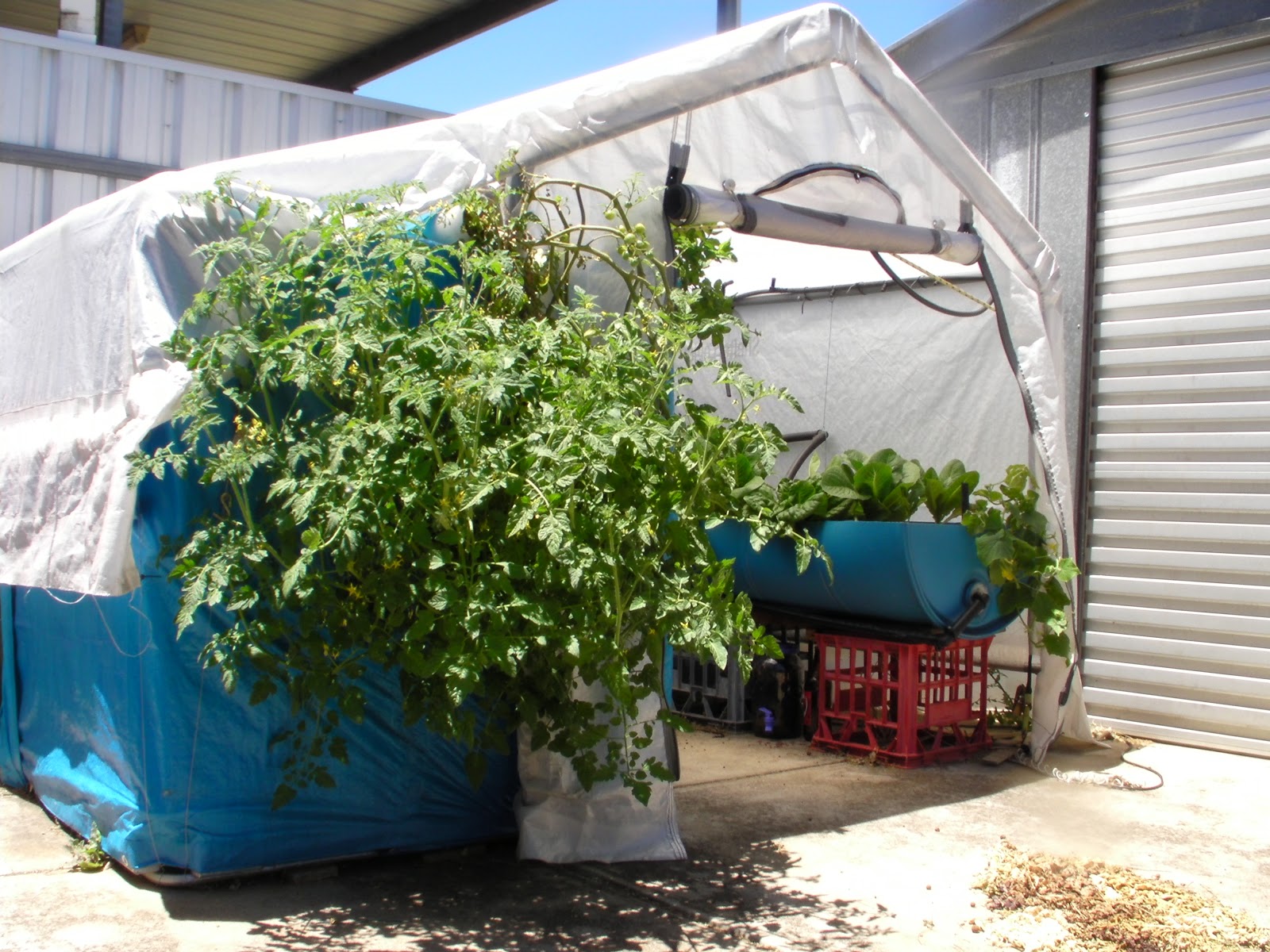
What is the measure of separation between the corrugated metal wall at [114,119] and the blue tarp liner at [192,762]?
3802 millimetres

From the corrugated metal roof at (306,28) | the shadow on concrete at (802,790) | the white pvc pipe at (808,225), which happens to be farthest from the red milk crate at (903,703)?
the corrugated metal roof at (306,28)

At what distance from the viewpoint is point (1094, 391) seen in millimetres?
6891

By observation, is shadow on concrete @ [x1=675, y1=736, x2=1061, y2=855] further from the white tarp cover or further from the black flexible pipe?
the black flexible pipe

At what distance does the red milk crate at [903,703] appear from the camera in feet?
20.1

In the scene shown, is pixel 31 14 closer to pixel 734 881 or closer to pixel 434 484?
pixel 434 484

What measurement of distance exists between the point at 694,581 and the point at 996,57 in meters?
4.95

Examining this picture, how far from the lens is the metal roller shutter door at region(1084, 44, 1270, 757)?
632cm

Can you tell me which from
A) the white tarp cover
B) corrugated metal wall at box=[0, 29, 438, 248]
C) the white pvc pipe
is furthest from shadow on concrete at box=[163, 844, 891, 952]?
corrugated metal wall at box=[0, 29, 438, 248]

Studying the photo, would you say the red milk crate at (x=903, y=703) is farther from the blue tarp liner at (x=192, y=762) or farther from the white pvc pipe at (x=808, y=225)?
the blue tarp liner at (x=192, y=762)

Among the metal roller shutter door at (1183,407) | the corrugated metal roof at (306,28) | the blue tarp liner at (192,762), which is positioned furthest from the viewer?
the corrugated metal roof at (306,28)

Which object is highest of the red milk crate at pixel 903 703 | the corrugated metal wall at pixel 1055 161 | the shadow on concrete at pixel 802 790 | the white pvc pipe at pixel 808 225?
the corrugated metal wall at pixel 1055 161

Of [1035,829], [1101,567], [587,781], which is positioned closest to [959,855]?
[1035,829]

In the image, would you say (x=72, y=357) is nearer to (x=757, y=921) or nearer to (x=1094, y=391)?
(x=757, y=921)

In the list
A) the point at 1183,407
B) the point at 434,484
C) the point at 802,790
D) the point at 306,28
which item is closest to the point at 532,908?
the point at 434,484
